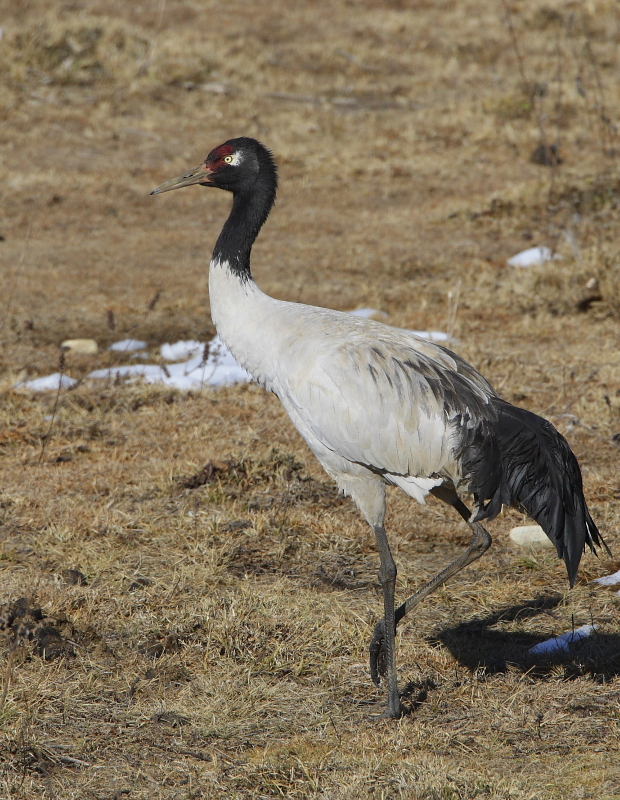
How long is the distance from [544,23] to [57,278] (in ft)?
44.5

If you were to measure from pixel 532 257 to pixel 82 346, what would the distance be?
15.0 ft

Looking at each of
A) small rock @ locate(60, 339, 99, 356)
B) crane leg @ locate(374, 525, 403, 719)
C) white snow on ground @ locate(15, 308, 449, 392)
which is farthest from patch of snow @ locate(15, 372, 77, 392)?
crane leg @ locate(374, 525, 403, 719)

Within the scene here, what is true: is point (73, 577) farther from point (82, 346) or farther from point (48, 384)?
point (82, 346)

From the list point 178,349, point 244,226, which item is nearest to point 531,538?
point 244,226

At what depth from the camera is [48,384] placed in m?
6.95

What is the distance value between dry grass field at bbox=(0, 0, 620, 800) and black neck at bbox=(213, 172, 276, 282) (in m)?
1.41

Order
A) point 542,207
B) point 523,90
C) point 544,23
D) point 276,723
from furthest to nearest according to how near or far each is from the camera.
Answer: point 544,23 < point 523,90 < point 542,207 < point 276,723

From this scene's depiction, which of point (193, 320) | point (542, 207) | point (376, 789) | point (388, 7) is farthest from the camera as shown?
point (388, 7)

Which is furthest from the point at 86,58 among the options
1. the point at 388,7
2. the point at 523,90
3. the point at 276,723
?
the point at 276,723

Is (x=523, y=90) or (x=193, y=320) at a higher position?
(x=523, y=90)

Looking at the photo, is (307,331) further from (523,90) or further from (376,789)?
(523,90)

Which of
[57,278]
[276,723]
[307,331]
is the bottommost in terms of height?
[57,278]

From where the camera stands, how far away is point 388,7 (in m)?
21.3

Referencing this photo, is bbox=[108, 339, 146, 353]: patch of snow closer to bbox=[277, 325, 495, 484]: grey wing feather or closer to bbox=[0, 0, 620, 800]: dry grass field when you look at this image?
bbox=[0, 0, 620, 800]: dry grass field
